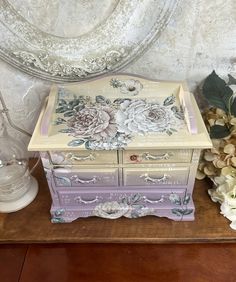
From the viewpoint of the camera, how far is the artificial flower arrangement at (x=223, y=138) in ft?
2.62

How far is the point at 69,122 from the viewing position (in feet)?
2.48

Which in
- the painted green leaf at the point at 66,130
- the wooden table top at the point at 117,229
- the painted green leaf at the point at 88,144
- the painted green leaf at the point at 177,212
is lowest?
the wooden table top at the point at 117,229

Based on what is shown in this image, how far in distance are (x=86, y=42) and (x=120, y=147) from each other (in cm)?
31

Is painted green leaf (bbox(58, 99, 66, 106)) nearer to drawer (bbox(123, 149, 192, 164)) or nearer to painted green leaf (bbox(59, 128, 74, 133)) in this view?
painted green leaf (bbox(59, 128, 74, 133))

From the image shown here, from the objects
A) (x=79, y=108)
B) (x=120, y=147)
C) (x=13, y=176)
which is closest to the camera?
(x=120, y=147)

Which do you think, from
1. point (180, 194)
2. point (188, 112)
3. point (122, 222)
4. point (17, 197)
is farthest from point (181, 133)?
point (17, 197)

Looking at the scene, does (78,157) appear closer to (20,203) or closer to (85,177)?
(85,177)

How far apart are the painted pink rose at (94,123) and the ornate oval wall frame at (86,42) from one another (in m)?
0.13

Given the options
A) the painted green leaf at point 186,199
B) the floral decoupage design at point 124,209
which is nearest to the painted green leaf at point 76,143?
the floral decoupage design at point 124,209

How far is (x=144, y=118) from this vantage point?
2.48 ft

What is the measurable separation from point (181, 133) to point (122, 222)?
11.8 inches

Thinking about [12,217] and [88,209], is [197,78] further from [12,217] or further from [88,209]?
[12,217]

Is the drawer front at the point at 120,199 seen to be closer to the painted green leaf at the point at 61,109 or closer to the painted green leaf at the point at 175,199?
the painted green leaf at the point at 175,199

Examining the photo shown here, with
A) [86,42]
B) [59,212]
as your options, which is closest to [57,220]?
[59,212]
